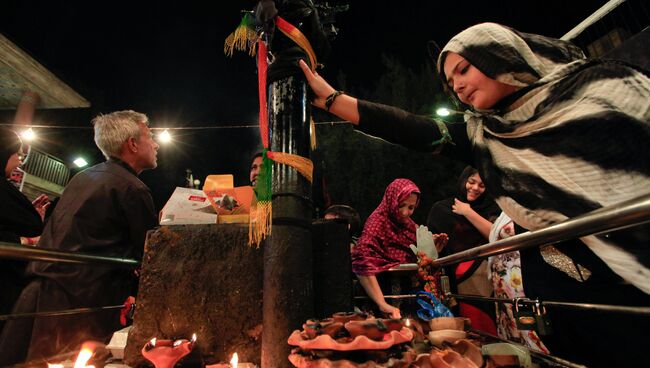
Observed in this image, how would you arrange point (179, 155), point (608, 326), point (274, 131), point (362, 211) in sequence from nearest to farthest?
1. point (608, 326)
2. point (274, 131)
3. point (362, 211)
4. point (179, 155)

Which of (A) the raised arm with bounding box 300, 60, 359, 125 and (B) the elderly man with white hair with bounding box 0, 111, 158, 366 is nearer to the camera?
(A) the raised arm with bounding box 300, 60, 359, 125

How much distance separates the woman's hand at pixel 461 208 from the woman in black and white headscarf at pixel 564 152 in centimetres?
255

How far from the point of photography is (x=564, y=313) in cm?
152

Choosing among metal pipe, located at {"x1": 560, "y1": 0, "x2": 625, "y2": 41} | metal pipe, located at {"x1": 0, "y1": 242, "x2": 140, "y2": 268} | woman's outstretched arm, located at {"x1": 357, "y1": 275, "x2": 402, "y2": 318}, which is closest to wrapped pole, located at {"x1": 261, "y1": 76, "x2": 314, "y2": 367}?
metal pipe, located at {"x1": 0, "y1": 242, "x2": 140, "y2": 268}

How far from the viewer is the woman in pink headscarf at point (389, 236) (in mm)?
3967

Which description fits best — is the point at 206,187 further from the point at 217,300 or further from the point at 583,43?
the point at 583,43

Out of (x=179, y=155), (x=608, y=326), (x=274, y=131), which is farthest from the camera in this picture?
(x=179, y=155)

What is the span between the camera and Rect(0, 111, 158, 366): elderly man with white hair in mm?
2570

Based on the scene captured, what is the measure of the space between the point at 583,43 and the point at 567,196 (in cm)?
668

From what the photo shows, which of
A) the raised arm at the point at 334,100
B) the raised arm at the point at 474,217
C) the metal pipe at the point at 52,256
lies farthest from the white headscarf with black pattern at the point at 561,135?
the metal pipe at the point at 52,256

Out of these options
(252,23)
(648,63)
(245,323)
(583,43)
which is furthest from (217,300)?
(583,43)

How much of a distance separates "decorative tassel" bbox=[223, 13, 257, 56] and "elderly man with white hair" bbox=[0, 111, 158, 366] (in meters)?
1.79

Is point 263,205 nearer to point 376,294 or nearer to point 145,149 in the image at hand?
point 376,294

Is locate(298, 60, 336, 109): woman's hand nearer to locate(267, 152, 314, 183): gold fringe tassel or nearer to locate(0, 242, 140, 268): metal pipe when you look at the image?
locate(267, 152, 314, 183): gold fringe tassel
